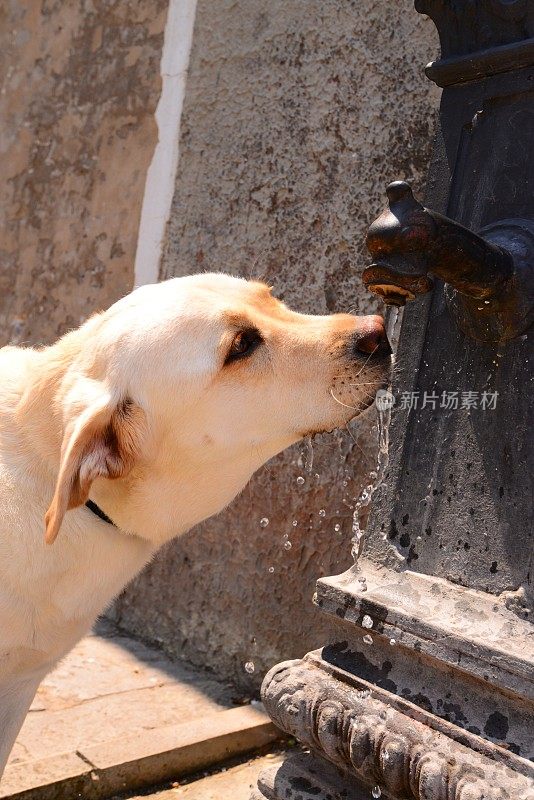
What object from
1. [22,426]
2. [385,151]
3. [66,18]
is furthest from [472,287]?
[66,18]

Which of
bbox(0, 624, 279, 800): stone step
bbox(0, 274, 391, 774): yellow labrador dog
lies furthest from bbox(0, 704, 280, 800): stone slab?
bbox(0, 274, 391, 774): yellow labrador dog

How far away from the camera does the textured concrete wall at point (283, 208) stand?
315cm

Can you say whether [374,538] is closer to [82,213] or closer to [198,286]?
[198,286]

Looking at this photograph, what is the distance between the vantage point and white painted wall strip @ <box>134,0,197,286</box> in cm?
403

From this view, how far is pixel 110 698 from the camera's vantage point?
335 centimetres

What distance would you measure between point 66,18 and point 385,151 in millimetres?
2636

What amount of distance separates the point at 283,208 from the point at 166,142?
918mm

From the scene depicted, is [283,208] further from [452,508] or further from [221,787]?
[221,787]

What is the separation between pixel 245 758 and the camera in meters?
3.04

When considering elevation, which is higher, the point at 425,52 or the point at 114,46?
the point at 114,46

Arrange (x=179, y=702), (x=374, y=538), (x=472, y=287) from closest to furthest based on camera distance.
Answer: (x=472, y=287), (x=374, y=538), (x=179, y=702)

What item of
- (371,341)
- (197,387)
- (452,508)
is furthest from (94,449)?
(452,508)

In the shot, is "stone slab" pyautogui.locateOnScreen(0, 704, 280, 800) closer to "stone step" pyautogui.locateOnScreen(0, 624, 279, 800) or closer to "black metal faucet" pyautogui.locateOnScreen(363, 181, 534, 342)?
"stone step" pyautogui.locateOnScreen(0, 624, 279, 800)

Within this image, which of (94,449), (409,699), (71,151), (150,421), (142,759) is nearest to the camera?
(409,699)
